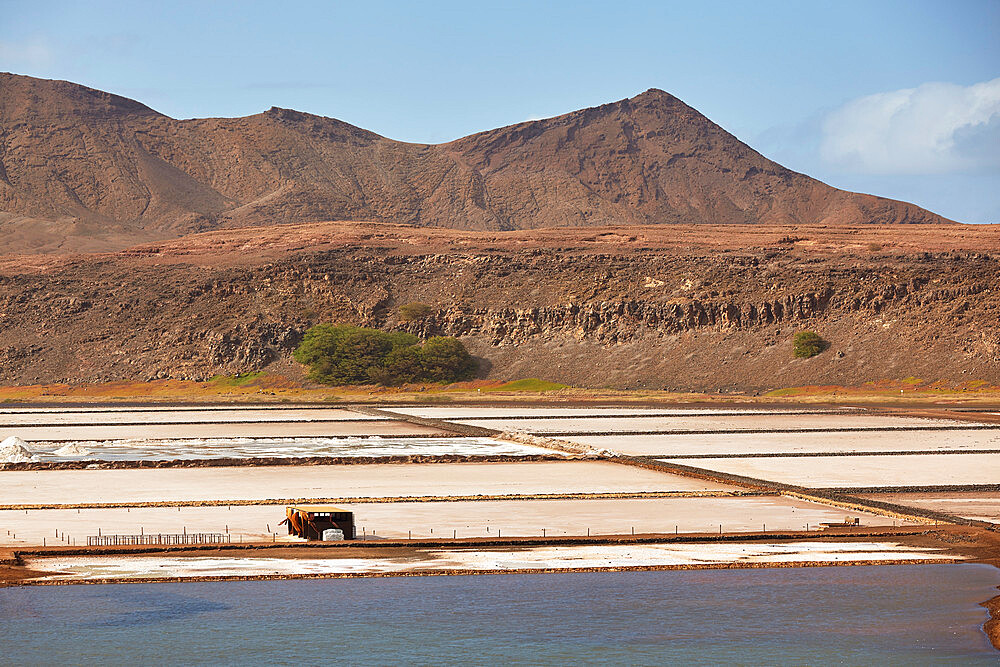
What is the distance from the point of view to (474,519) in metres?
24.2

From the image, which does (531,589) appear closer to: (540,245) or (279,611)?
(279,611)

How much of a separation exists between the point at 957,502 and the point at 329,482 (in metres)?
15.4

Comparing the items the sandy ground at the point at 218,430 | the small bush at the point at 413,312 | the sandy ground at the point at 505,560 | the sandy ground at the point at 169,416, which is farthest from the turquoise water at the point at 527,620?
the small bush at the point at 413,312

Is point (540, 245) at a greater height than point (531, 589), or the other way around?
point (540, 245)

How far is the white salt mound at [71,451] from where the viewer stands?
126 ft

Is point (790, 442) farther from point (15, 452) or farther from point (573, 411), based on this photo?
point (15, 452)

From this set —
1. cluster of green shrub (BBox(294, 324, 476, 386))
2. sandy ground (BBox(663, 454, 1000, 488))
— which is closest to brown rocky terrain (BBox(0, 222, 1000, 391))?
cluster of green shrub (BBox(294, 324, 476, 386))

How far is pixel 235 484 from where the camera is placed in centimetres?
3070

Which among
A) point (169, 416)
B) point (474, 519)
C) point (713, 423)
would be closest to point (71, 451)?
point (474, 519)

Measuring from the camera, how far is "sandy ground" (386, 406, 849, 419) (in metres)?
60.7

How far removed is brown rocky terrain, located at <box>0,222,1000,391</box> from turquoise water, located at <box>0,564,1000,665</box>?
65.3m

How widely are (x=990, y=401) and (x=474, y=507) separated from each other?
51504 mm

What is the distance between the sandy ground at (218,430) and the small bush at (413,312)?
161 ft

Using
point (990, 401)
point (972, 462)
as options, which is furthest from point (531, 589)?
point (990, 401)
